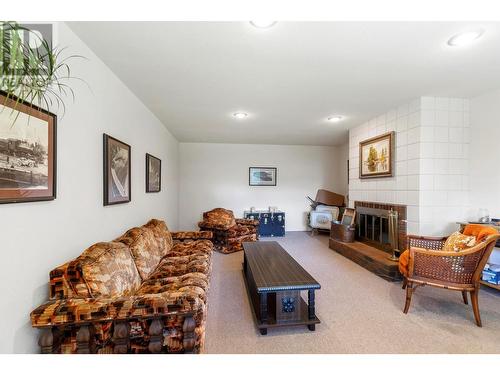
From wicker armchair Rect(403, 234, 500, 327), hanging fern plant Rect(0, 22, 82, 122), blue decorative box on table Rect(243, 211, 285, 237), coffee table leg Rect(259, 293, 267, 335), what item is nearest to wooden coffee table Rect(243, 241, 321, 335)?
coffee table leg Rect(259, 293, 267, 335)

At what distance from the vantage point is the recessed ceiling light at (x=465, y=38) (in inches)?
65.9

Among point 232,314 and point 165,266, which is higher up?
point 165,266

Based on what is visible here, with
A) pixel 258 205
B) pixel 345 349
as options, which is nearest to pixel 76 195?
pixel 345 349

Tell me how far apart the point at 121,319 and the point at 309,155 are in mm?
5932

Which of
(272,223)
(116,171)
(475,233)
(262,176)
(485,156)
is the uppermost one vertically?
(485,156)

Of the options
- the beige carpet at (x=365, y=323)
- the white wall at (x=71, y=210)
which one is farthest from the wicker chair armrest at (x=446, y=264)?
the white wall at (x=71, y=210)

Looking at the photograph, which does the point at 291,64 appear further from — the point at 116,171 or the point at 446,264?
the point at 446,264

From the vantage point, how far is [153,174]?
3.58 m

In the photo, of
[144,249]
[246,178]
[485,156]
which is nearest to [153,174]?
[144,249]

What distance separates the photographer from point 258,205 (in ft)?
20.7

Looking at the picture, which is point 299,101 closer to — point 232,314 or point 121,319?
point 232,314

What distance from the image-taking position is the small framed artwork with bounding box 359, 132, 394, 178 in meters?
3.47

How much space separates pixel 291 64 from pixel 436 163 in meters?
2.43
